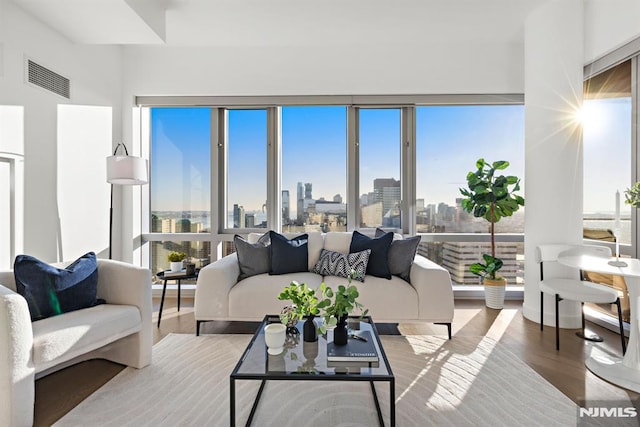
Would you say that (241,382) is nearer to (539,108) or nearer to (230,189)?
(230,189)

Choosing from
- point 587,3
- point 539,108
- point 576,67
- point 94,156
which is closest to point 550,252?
point 539,108

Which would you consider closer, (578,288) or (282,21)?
(578,288)

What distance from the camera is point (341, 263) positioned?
2967mm

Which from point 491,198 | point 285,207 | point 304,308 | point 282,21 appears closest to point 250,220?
point 285,207

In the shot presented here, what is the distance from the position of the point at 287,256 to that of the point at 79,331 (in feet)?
5.35

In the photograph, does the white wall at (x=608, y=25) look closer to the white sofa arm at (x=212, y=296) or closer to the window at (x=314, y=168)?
the window at (x=314, y=168)

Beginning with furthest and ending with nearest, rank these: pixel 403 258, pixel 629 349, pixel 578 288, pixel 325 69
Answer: pixel 325 69, pixel 403 258, pixel 578 288, pixel 629 349

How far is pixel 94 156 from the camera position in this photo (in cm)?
344

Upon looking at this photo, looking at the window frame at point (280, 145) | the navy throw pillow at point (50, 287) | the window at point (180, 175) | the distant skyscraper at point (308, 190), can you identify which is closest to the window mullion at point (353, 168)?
the window frame at point (280, 145)

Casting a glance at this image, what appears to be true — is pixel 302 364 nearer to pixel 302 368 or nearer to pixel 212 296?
pixel 302 368

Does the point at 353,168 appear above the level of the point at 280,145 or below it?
below

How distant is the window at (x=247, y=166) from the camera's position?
4039mm

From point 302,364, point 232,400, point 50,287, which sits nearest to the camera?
point 232,400

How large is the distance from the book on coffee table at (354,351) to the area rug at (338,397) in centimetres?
36
